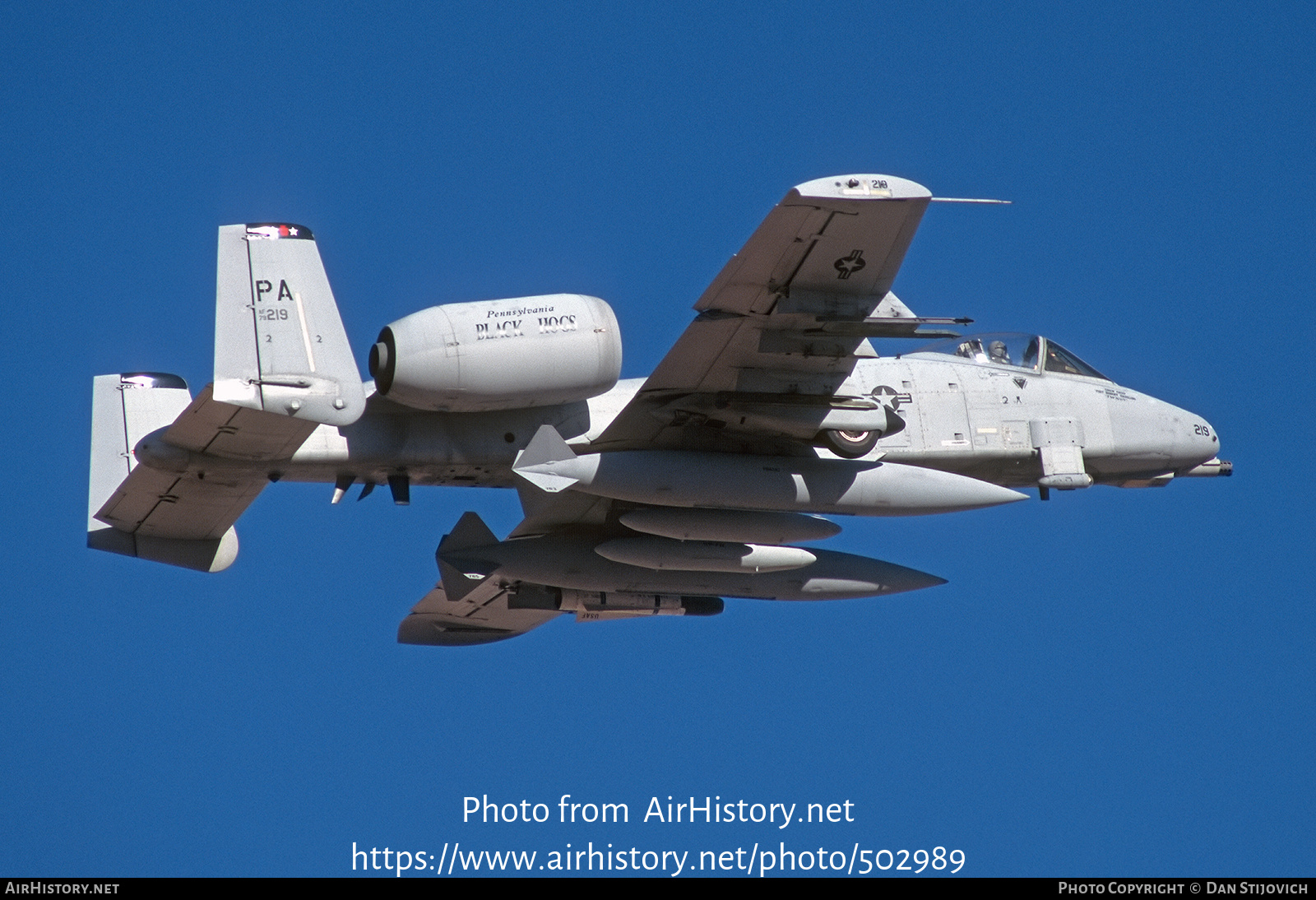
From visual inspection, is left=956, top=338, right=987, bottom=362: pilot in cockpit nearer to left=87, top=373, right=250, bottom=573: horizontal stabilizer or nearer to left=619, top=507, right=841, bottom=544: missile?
left=619, top=507, right=841, bottom=544: missile

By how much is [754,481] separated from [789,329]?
6.26 feet

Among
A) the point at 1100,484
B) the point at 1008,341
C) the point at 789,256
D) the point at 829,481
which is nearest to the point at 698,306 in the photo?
the point at 789,256

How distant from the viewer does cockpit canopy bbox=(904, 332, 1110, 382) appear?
20906 mm

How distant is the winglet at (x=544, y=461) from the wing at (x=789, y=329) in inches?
41.2

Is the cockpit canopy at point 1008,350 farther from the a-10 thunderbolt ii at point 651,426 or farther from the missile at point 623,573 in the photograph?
the missile at point 623,573

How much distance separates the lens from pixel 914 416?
65.6ft

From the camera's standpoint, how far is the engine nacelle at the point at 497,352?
16.5 m

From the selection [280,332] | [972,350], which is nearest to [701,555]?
[972,350]

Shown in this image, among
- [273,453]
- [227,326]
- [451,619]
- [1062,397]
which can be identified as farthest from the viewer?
[451,619]

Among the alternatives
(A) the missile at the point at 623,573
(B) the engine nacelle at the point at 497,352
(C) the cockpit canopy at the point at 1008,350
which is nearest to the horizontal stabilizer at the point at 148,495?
(A) the missile at the point at 623,573

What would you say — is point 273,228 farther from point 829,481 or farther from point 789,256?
point 829,481

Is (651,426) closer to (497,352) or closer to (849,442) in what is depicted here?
(849,442)

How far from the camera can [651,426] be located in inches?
721

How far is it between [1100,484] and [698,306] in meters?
7.38
